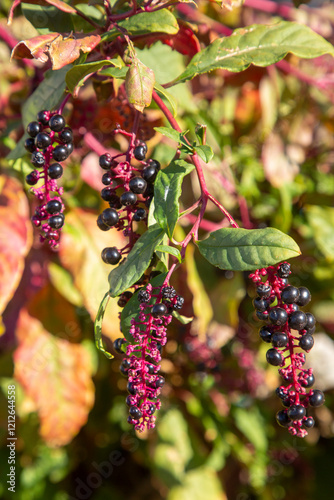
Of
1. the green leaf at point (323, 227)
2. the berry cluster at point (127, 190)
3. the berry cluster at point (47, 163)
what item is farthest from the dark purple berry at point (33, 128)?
the green leaf at point (323, 227)

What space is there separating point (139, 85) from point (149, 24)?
15cm

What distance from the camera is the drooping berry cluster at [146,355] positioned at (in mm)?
628

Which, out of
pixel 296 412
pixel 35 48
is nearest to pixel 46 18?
pixel 35 48

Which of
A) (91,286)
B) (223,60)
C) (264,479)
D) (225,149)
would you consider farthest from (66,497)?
(223,60)

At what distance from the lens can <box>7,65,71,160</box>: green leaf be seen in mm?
840

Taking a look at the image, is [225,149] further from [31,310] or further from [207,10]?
[31,310]

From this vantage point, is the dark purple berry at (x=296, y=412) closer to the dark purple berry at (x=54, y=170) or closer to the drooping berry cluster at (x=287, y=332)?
the drooping berry cluster at (x=287, y=332)

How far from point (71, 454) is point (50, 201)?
1.51m

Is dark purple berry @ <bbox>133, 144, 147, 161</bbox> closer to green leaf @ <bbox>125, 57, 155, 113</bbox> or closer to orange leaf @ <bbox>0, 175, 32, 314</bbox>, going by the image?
green leaf @ <bbox>125, 57, 155, 113</bbox>

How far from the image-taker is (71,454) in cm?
191

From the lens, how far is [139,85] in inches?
26.6

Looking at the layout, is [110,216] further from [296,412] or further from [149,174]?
[296,412]

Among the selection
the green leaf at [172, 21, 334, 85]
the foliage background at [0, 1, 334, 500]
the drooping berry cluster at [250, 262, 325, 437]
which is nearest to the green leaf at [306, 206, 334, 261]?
the foliage background at [0, 1, 334, 500]

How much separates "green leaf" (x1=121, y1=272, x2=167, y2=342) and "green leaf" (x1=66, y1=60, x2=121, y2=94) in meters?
0.32
